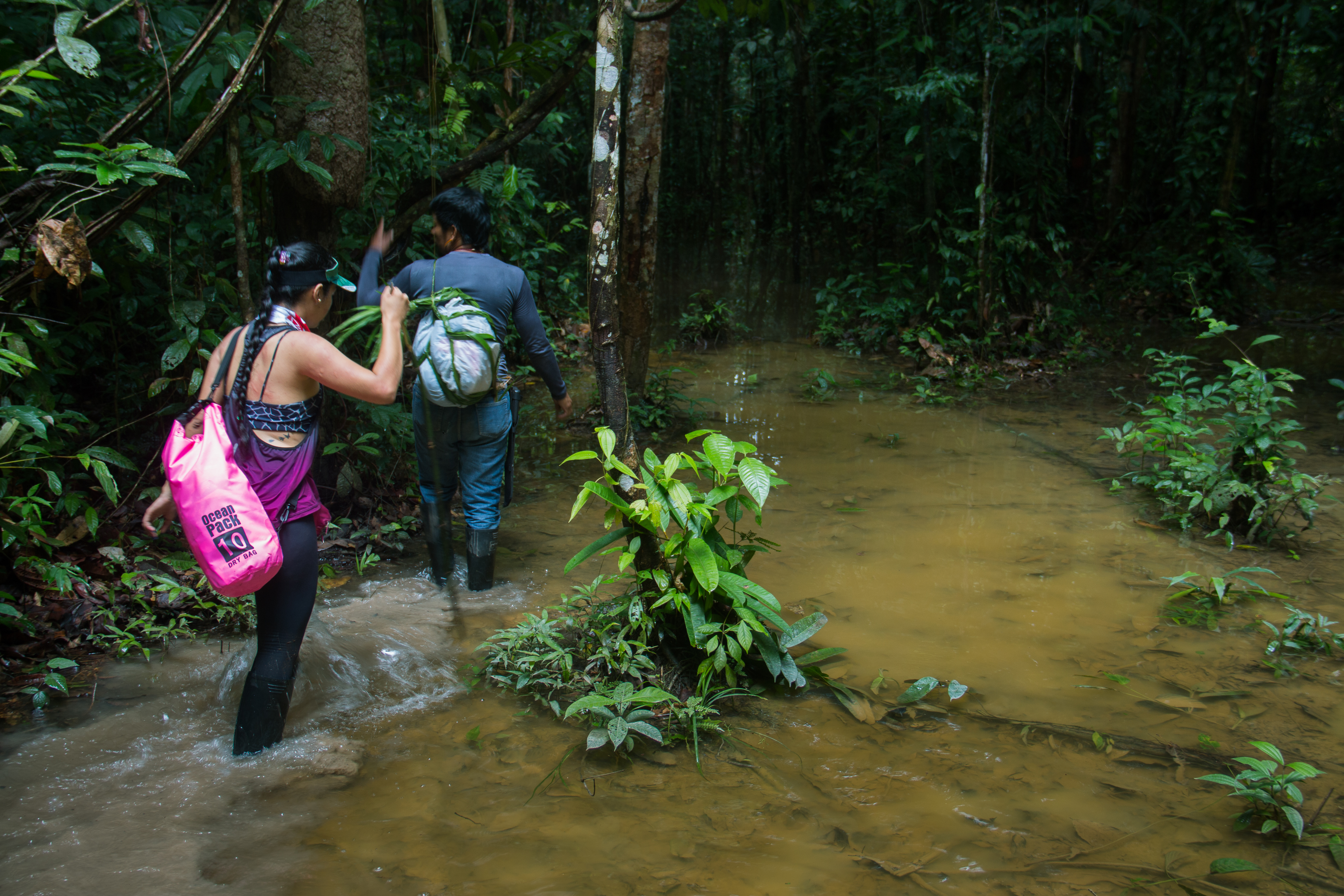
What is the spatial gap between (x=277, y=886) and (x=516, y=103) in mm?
5343

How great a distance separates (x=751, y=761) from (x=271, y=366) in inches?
82.1

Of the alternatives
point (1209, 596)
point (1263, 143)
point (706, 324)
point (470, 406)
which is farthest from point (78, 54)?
point (1263, 143)

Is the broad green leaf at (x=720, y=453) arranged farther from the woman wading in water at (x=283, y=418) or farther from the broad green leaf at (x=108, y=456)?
the broad green leaf at (x=108, y=456)

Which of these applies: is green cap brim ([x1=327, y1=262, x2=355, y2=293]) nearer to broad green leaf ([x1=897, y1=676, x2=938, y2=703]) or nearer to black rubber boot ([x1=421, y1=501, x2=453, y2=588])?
black rubber boot ([x1=421, y1=501, x2=453, y2=588])

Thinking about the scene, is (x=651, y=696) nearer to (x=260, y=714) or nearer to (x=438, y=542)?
(x=260, y=714)

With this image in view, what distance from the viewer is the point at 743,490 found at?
3.68m

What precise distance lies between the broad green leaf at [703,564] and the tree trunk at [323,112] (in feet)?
9.33

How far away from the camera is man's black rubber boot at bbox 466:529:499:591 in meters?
4.16

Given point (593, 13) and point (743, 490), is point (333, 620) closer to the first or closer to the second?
point (743, 490)

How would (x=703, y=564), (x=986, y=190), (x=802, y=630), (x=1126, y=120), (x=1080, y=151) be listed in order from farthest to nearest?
1. (x=1080, y=151)
2. (x=1126, y=120)
3. (x=986, y=190)
4. (x=802, y=630)
5. (x=703, y=564)

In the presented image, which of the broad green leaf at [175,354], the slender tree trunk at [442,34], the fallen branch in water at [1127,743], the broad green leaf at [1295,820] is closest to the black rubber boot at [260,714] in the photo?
the broad green leaf at [175,354]

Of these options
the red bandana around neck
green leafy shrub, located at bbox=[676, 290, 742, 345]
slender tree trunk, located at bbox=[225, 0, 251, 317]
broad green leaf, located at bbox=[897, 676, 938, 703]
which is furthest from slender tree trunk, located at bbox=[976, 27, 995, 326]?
the red bandana around neck

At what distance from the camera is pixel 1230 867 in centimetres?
233

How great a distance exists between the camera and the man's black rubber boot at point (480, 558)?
416 cm
